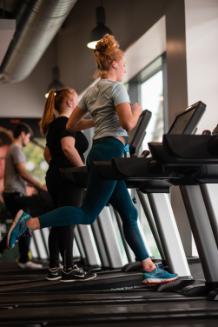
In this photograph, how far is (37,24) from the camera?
7.08 metres

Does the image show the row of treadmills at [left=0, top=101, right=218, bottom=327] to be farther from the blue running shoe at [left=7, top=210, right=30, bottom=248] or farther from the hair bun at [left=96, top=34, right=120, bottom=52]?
the hair bun at [left=96, top=34, right=120, bottom=52]

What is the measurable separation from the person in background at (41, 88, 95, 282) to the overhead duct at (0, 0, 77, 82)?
240cm

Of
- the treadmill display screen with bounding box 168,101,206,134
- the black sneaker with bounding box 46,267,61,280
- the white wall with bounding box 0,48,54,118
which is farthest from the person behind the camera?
the white wall with bounding box 0,48,54,118

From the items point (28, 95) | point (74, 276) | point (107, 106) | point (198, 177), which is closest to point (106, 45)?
point (107, 106)

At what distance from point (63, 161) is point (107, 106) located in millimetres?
774

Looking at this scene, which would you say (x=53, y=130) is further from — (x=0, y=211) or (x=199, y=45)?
(x=0, y=211)

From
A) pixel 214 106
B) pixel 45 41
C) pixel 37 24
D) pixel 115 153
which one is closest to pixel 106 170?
pixel 115 153

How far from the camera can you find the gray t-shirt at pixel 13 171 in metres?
5.90

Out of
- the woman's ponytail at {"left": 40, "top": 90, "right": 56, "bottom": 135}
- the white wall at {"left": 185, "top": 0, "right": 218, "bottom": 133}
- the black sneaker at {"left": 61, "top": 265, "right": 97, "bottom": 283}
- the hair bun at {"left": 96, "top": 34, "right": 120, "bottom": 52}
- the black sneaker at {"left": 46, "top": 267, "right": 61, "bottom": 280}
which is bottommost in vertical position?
the black sneaker at {"left": 61, "top": 265, "right": 97, "bottom": 283}

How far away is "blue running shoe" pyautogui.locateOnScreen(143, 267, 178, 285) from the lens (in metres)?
3.39

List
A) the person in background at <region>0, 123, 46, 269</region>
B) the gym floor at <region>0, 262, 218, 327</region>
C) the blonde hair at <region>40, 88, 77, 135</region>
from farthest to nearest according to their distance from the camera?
the person in background at <region>0, 123, 46, 269</region>, the blonde hair at <region>40, 88, 77, 135</region>, the gym floor at <region>0, 262, 218, 327</region>

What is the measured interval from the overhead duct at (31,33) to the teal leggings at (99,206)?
127 inches

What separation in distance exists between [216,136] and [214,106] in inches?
93.4

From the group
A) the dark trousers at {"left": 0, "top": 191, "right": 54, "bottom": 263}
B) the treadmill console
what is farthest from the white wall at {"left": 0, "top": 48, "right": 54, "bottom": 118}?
the treadmill console
